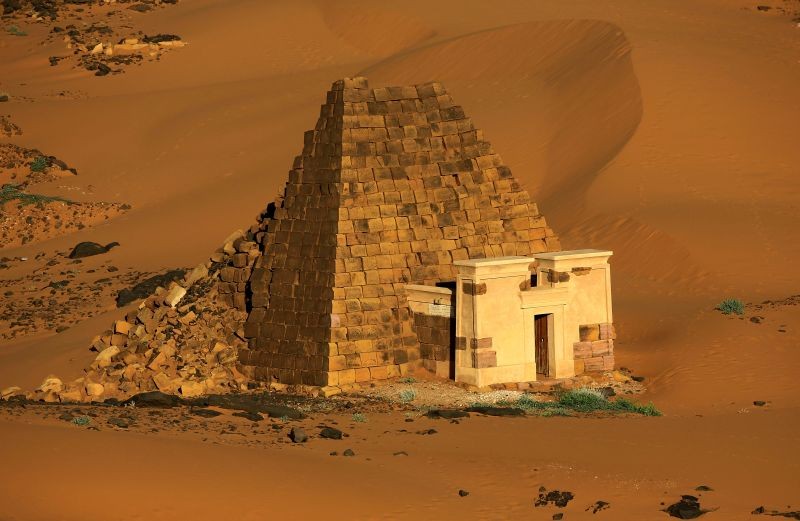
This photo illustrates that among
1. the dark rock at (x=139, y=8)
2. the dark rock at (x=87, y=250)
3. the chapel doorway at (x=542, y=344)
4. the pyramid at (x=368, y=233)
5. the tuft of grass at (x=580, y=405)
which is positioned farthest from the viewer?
the dark rock at (x=139, y=8)

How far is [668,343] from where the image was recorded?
28.3 metres

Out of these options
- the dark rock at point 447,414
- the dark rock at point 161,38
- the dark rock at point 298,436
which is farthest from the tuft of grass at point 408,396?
the dark rock at point 161,38

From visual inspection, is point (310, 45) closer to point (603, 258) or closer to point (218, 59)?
point (218, 59)

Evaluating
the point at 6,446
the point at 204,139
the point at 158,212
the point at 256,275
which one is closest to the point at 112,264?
the point at 158,212

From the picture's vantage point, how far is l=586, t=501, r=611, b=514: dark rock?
18177mm

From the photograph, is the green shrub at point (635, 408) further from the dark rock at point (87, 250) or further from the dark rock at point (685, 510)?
the dark rock at point (87, 250)

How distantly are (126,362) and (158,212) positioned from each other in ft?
67.2

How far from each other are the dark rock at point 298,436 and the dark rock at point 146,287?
1535 centimetres

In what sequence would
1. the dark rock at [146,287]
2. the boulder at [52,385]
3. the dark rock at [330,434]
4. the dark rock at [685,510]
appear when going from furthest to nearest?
the dark rock at [146,287]
the boulder at [52,385]
the dark rock at [330,434]
the dark rock at [685,510]

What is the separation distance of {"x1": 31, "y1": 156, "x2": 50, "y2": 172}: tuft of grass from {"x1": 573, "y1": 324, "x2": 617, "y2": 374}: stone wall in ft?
94.8

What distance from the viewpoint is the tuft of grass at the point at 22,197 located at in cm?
4862

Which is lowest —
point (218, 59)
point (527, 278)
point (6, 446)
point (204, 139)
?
point (6, 446)

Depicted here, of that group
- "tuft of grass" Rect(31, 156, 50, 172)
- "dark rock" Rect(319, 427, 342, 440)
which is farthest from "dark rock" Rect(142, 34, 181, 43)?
"dark rock" Rect(319, 427, 342, 440)

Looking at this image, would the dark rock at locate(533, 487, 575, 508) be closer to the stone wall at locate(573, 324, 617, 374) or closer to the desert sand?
the desert sand
